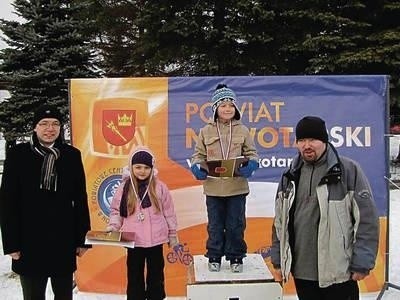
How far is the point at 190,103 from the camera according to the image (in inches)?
212

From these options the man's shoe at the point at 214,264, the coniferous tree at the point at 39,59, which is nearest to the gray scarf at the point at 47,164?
the man's shoe at the point at 214,264

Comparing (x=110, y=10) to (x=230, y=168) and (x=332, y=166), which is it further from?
(x=332, y=166)

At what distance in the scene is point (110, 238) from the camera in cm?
404

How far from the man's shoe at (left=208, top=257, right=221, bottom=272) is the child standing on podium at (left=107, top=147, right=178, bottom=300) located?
34cm

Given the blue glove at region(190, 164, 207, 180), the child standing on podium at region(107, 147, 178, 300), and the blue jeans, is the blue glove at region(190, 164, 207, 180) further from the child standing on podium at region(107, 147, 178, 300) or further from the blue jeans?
the child standing on podium at region(107, 147, 178, 300)

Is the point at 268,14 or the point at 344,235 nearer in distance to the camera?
the point at 344,235

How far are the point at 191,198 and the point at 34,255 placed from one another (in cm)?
212

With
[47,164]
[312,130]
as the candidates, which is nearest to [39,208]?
[47,164]

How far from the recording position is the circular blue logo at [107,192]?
215 inches

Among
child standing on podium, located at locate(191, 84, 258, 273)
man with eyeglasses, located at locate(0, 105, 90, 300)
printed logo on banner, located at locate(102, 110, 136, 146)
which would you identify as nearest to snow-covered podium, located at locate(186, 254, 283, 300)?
child standing on podium, located at locate(191, 84, 258, 273)

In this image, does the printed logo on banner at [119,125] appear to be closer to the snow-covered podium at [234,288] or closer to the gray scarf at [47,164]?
the gray scarf at [47,164]

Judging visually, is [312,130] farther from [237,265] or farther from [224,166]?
[237,265]

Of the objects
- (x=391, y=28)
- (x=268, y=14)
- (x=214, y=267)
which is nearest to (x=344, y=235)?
(x=214, y=267)

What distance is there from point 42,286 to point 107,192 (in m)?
1.91
